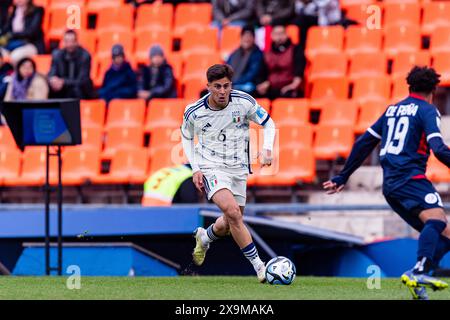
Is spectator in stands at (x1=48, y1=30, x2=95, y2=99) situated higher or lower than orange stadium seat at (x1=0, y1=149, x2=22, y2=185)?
higher

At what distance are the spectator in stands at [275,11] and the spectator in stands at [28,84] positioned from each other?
3256mm

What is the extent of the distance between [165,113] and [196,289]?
25.1 feet

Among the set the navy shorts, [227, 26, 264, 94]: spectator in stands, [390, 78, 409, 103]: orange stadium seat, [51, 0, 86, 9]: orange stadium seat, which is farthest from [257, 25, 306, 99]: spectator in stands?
the navy shorts

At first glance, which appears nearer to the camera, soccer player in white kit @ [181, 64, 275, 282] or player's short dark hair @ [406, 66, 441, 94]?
player's short dark hair @ [406, 66, 441, 94]

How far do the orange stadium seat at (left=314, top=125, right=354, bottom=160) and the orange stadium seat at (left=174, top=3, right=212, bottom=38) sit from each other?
11.6 feet

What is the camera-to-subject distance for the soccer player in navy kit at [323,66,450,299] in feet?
29.5

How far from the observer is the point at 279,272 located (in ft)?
33.8

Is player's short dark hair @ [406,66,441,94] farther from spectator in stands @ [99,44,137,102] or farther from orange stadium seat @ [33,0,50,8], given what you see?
orange stadium seat @ [33,0,50,8]

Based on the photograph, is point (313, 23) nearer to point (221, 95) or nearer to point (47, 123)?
point (47, 123)

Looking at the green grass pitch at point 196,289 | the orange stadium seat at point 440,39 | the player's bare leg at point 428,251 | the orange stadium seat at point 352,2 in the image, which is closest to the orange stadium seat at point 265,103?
the orange stadium seat at point 440,39

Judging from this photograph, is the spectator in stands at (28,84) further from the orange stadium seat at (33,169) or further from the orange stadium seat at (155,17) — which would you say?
the orange stadium seat at (155,17)

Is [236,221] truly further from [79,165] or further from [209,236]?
[79,165]

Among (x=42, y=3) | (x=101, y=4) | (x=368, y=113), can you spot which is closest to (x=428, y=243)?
(x=368, y=113)

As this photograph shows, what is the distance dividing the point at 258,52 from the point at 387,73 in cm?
194
